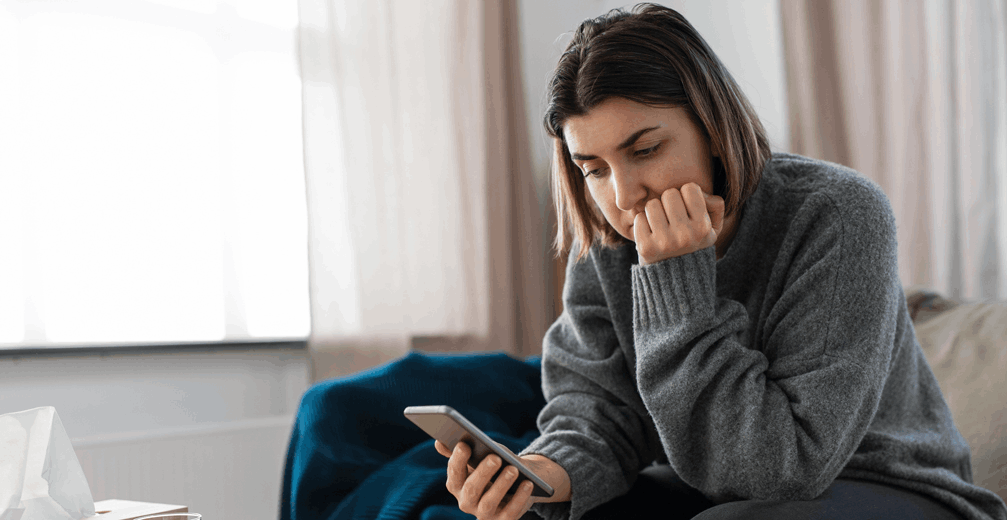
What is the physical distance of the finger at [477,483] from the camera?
76 cm

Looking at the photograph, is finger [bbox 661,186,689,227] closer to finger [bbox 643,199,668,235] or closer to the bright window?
finger [bbox 643,199,668,235]

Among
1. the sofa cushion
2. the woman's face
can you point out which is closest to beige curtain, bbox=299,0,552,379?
the sofa cushion

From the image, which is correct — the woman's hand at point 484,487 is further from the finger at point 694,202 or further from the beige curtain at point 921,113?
the beige curtain at point 921,113

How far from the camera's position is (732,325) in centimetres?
85

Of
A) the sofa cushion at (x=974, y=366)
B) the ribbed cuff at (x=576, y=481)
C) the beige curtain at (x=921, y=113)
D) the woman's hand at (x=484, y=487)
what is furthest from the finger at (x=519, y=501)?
the beige curtain at (x=921, y=113)

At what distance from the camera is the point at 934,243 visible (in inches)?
73.2

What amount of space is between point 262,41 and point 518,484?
6.49ft

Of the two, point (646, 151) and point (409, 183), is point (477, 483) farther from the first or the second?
point (409, 183)

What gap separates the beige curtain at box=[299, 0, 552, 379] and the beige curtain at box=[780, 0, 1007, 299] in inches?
39.2

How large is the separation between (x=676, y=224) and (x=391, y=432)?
662 millimetres

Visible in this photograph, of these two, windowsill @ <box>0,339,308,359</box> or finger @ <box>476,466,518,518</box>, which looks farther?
windowsill @ <box>0,339,308,359</box>

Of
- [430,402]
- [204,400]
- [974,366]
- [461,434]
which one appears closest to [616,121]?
[461,434]

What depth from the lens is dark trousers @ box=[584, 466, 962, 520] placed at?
745 mm

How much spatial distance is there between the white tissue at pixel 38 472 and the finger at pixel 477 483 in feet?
1.51
